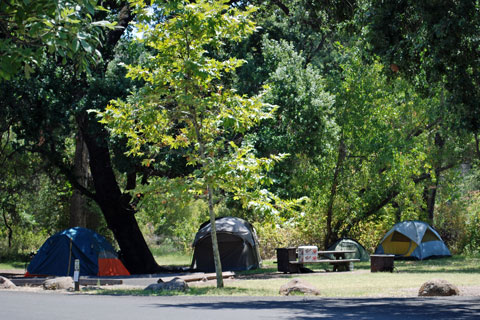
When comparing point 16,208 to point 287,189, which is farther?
point 16,208

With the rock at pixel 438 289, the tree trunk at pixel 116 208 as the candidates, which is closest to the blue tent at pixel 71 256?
the tree trunk at pixel 116 208

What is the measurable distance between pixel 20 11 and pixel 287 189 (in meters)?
18.4

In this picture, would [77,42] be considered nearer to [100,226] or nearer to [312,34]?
[312,34]

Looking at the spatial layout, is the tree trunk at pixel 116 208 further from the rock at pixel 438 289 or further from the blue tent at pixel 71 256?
the rock at pixel 438 289

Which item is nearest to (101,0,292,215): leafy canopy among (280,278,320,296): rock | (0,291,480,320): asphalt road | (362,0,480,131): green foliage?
(280,278,320,296): rock

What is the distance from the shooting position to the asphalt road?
980 cm

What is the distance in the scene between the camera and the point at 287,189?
24781 mm

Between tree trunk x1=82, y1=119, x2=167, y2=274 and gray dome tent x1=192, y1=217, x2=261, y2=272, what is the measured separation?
2.42 m

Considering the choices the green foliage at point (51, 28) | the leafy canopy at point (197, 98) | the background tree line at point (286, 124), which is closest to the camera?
the green foliage at point (51, 28)

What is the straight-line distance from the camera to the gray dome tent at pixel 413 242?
1182 inches

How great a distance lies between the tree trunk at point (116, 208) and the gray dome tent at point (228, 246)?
2422mm

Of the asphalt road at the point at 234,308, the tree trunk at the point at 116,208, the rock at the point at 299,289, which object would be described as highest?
the tree trunk at the point at 116,208

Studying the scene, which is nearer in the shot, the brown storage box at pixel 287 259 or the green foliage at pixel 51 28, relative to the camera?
the green foliage at pixel 51 28

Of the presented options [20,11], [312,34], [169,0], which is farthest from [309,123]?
[20,11]
